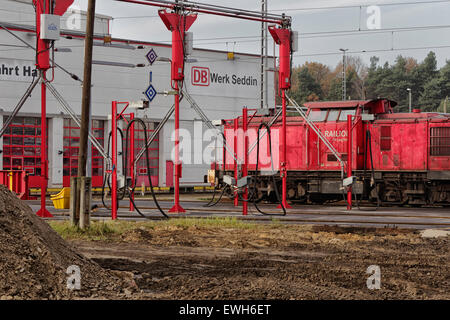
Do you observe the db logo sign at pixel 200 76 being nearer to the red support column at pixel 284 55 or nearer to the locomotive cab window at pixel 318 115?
the locomotive cab window at pixel 318 115

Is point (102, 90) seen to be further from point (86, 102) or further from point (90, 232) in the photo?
point (90, 232)

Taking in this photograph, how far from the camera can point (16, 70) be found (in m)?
33.4

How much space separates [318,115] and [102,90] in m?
14.6

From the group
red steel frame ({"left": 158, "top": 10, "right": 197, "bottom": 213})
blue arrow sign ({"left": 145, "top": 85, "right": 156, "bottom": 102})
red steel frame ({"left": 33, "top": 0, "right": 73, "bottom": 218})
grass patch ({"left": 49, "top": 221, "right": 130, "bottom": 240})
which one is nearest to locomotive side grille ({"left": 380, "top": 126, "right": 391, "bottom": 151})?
red steel frame ({"left": 158, "top": 10, "right": 197, "bottom": 213})

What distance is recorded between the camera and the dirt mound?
25.7ft

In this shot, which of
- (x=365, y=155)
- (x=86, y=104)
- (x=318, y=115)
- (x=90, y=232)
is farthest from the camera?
(x=318, y=115)

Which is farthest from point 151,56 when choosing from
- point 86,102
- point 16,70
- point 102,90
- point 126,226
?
point 126,226

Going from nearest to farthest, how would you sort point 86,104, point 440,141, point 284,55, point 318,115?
point 86,104 → point 284,55 → point 440,141 → point 318,115

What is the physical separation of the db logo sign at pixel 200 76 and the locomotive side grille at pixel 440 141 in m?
18.0

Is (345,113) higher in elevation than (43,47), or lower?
lower

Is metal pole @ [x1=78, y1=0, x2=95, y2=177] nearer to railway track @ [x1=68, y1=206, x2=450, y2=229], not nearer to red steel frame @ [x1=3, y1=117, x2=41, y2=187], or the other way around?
railway track @ [x1=68, y1=206, x2=450, y2=229]

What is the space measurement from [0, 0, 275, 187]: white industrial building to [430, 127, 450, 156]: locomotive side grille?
12918mm
